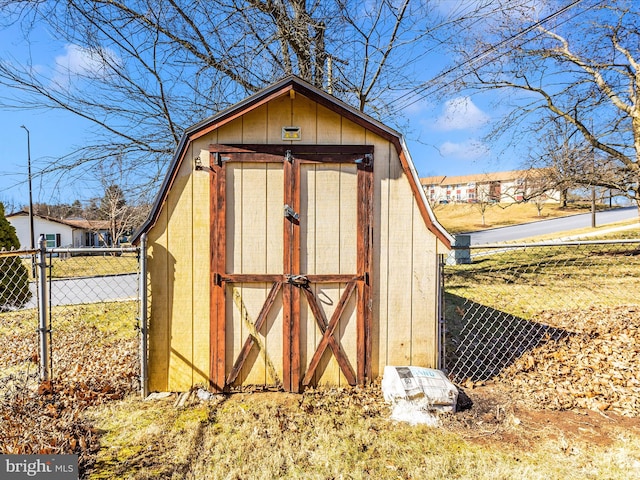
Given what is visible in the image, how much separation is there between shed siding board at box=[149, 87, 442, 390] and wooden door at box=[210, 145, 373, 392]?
0.05ft

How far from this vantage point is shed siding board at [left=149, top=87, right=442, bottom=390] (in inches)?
144

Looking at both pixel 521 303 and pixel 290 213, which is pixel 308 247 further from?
pixel 521 303

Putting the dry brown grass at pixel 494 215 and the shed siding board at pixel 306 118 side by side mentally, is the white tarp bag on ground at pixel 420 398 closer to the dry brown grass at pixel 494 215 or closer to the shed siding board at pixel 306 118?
the shed siding board at pixel 306 118

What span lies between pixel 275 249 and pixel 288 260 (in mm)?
194

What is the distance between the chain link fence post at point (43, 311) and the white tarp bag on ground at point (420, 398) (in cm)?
361

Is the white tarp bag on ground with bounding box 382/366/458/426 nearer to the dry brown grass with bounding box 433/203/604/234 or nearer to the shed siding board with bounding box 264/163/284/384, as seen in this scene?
the shed siding board with bounding box 264/163/284/384

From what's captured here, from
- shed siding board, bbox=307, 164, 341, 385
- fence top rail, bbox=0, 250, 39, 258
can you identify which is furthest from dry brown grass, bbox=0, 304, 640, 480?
fence top rail, bbox=0, 250, 39, 258

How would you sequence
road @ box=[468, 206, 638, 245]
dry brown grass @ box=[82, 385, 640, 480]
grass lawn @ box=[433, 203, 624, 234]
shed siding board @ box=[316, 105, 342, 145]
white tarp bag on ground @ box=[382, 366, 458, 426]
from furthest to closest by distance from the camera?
grass lawn @ box=[433, 203, 624, 234]
road @ box=[468, 206, 638, 245]
shed siding board @ box=[316, 105, 342, 145]
white tarp bag on ground @ box=[382, 366, 458, 426]
dry brown grass @ box=[82, 385, 640, 480]

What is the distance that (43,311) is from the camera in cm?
347

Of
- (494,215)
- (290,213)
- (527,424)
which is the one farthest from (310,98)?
(494,215)

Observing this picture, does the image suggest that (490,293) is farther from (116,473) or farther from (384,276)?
(116,473)

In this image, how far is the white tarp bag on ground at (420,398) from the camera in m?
3.17

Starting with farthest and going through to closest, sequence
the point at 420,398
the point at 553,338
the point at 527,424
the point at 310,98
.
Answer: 1. the point at 553,338
2. the point at 310,98
3. the point at 420,398
4. the point at 527,424

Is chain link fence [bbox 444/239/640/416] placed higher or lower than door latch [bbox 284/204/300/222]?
lower
